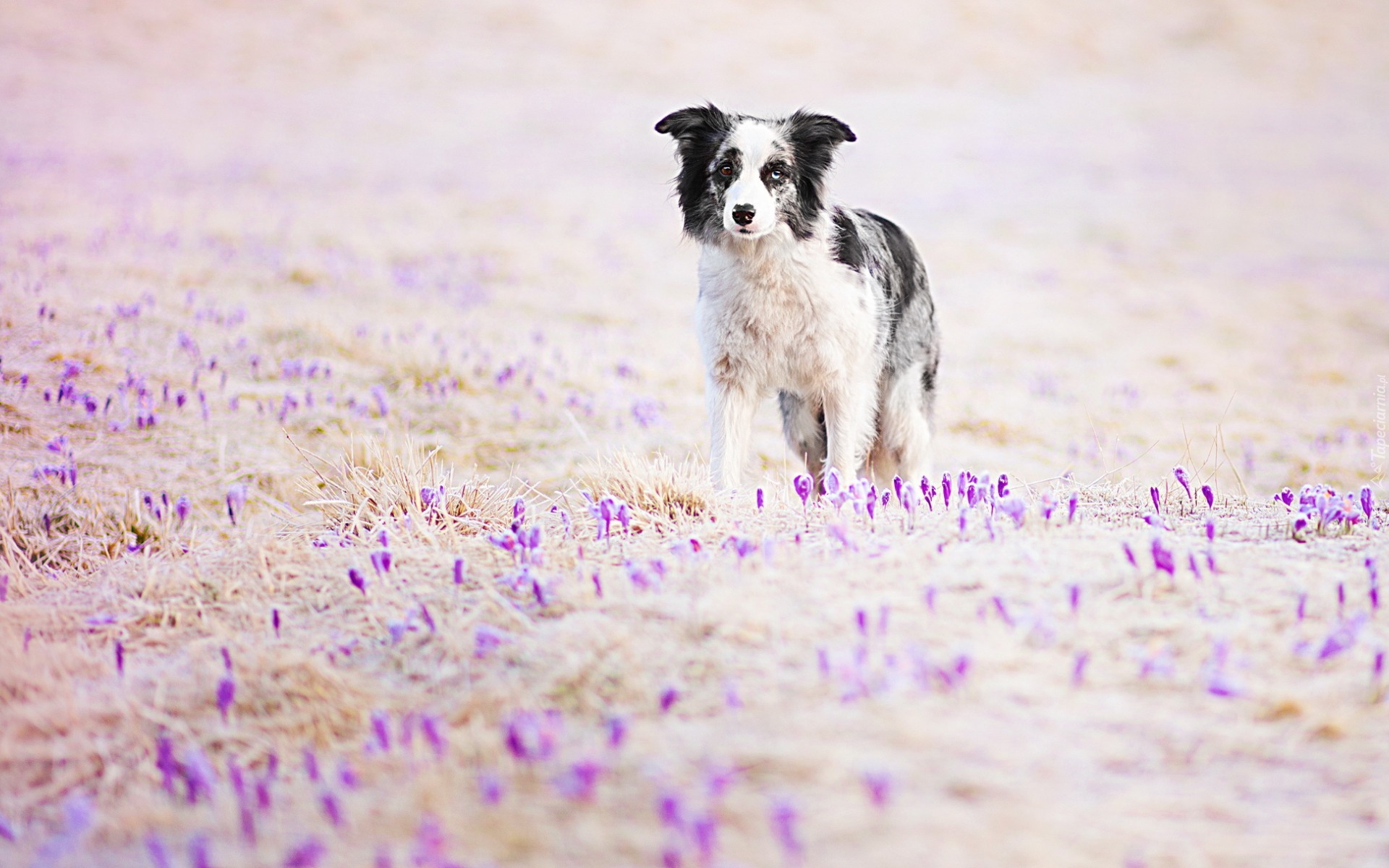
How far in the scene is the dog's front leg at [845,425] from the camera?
5.78 m

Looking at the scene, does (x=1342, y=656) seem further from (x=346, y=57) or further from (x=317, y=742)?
(x=346, y=57)

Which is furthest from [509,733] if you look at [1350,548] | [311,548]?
[1350,548]

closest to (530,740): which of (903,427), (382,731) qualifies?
Result: (382,731)

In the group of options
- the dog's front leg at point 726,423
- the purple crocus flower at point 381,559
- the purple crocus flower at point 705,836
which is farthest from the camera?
the dog's front leg at point 726,423

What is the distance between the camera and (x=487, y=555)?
384 centimetres

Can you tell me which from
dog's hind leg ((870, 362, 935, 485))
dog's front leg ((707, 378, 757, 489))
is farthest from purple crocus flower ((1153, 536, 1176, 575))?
dog's hind leg ((870, 362, 935, 485))

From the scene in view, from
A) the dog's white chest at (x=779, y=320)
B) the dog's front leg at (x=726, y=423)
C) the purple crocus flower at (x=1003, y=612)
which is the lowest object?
the purple crocus flower at (x=1003, y=612)

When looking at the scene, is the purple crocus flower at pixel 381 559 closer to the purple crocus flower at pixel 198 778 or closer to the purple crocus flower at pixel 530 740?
the purple crocus flower at pixel 198 778

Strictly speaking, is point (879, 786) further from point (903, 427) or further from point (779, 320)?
point (903, 427)

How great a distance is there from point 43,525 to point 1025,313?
14.5 meters

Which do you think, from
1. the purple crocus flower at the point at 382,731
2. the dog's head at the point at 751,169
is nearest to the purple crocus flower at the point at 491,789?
the purple crocus flower at the point at 382,731

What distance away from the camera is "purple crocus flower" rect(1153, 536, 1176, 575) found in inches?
120

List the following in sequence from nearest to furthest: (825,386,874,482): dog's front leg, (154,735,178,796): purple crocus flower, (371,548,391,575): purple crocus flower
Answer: (154,735,178,796): purple crocus flower < (371,548,391,575): purple crocus flower < (825,386,874,482): dog's front leg

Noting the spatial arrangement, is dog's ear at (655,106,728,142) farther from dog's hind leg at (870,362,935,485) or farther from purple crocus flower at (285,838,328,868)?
purple crocus flower at (285,838,328,868)
